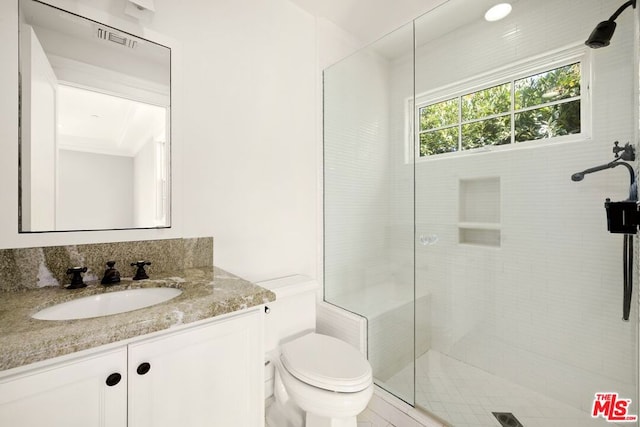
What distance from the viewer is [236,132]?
5.08 ft

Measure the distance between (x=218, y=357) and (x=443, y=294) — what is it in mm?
1519

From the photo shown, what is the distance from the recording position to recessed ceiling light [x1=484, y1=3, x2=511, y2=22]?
1.56m

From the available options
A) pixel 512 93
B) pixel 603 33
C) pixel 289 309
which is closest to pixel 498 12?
pixel 512 93

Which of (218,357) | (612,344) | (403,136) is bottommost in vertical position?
(612,344)

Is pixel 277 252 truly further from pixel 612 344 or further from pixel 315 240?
pixel 612 344

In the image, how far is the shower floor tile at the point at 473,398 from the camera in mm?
1410

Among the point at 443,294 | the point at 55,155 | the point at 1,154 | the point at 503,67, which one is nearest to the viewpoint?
the point at 1,154

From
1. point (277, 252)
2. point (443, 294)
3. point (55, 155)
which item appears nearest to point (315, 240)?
point (277, 252)

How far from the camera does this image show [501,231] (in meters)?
1.73

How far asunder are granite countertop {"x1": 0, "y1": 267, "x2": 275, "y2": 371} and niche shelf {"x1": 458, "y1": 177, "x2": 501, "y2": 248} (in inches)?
55.9

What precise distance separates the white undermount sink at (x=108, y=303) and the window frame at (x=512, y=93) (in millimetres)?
1649

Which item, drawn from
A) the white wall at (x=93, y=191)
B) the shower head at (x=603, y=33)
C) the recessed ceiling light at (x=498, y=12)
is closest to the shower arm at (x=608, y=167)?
the shower head at (x=603, y=33)

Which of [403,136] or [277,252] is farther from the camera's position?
[403,136]

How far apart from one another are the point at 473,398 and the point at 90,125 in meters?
2.35
